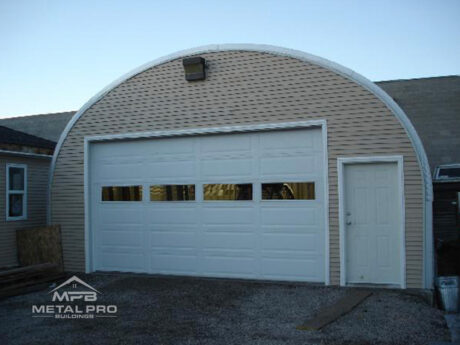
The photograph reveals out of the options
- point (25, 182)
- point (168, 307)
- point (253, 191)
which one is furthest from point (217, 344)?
point (25, 182)

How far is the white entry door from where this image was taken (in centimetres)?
805

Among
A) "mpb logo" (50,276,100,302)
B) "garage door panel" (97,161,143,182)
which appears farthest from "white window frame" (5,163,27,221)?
"mpb logo" (50,276,100,302)

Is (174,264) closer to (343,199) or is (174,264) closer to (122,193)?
(122,193)

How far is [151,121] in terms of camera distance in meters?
9.79

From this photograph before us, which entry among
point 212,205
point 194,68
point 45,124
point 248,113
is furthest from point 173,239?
point 45,124

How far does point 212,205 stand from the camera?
366 inches

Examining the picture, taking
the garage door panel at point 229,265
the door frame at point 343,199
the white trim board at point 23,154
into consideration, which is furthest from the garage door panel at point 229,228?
the white trim board at point 23,154

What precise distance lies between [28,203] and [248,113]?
6488 mm

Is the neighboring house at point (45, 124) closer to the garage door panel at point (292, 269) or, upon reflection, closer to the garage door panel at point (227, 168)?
the garage door panel at point (227, 168)

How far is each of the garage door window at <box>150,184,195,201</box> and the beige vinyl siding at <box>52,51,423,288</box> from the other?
1246 mm

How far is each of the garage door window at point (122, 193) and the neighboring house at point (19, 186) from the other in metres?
2.65

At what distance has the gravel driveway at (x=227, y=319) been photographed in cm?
564

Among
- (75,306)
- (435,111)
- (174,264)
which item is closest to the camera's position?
(75,306)

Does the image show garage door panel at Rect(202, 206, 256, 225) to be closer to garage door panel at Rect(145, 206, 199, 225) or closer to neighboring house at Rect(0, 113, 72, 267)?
garage door panel at Rect(145, 206, 199, 225)
